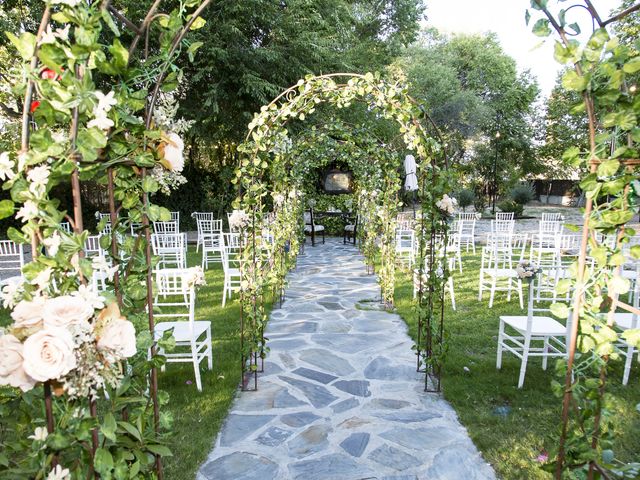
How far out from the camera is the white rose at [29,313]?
106cm

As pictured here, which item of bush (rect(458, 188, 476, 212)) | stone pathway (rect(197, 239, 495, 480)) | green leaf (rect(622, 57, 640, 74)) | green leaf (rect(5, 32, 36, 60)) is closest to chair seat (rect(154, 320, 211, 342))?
stone pathway (rect(197, 239, 495, 480))

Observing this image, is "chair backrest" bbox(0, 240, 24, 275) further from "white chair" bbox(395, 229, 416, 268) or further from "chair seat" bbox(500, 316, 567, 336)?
"white chair" bbox(395, 229, 416, 268)

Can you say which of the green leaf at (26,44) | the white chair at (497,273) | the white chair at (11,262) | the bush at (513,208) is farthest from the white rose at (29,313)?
the bush at (513,208)

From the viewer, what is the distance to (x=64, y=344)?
1022mm

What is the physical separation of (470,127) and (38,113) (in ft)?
73.1

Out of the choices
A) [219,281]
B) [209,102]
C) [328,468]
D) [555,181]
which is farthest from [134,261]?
[555,181]

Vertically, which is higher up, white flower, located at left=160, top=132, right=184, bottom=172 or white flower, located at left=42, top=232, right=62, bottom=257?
white flower, located at left=160, top=132, right=184, bottom=172

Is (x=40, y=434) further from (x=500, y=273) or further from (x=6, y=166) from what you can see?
(x=500, y=273)

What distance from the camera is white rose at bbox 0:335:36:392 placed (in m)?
1.05

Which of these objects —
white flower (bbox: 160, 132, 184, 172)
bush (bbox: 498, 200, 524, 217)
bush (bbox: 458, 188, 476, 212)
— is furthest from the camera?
bush (bbox: 458, 188, 476, 212)

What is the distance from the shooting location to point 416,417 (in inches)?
122

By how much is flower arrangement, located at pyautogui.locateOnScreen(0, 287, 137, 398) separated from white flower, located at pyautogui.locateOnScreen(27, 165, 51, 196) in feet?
0.88

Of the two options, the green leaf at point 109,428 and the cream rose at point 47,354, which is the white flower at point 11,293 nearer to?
the cream rose at point 47,354

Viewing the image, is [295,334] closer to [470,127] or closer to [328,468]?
[328,468]
